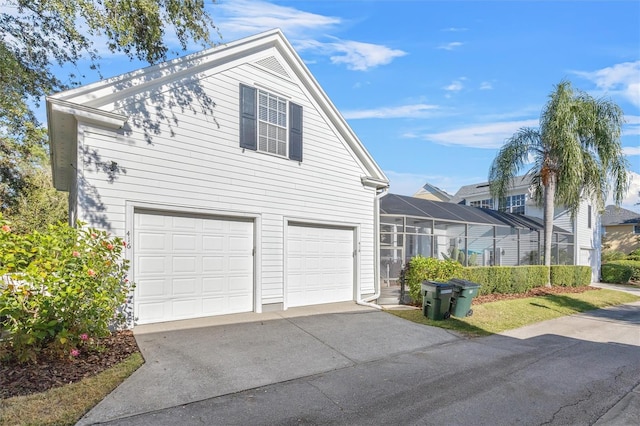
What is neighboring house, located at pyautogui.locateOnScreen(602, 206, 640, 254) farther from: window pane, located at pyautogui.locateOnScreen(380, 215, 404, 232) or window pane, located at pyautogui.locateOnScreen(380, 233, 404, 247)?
window pane, located at pyautogui.locateOnScreen(380, 233, 404, 247)

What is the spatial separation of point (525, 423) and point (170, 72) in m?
8.25

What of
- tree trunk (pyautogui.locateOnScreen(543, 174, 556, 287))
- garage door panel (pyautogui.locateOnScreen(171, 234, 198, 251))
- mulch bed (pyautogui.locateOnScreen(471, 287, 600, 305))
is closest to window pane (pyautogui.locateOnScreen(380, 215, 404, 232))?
mulch bed (pyautogui.locateOnScreen(471, 287, 600, 305))

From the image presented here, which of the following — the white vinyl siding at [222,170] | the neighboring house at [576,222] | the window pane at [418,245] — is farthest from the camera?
the neighboring house at [576,222]

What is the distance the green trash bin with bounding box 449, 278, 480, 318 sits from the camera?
9.18 m

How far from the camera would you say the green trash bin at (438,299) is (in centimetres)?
895

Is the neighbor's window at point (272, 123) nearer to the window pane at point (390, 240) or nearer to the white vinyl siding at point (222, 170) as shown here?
the white vinyl siding at point (222, 170)

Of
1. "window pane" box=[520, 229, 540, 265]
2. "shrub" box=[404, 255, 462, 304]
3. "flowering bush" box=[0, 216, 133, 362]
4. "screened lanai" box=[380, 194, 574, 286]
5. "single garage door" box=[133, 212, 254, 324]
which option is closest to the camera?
"flowering bush" box=[0, 216, 133, 362]

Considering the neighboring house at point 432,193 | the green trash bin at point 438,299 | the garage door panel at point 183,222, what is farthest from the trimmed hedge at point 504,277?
the neighboring house at point 432,193

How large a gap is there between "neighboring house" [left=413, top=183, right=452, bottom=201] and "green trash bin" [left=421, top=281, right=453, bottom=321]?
2205 centimetres

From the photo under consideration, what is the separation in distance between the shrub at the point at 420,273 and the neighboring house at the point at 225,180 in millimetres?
1078

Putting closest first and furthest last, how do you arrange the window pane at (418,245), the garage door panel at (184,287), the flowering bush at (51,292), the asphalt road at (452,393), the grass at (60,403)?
1. the grass at (60,403)
2. the asphalt road at (452,393)
3. the flowering bush at (51,292)
4. the garage door panel at (184,287)
5. the window pane at (418,245)

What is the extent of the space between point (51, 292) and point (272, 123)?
5.93m

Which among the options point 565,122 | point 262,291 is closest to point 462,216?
point 565,122

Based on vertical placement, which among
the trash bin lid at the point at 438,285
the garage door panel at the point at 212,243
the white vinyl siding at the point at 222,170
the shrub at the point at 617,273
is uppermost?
the white vinyl siding at the point at 222,170
